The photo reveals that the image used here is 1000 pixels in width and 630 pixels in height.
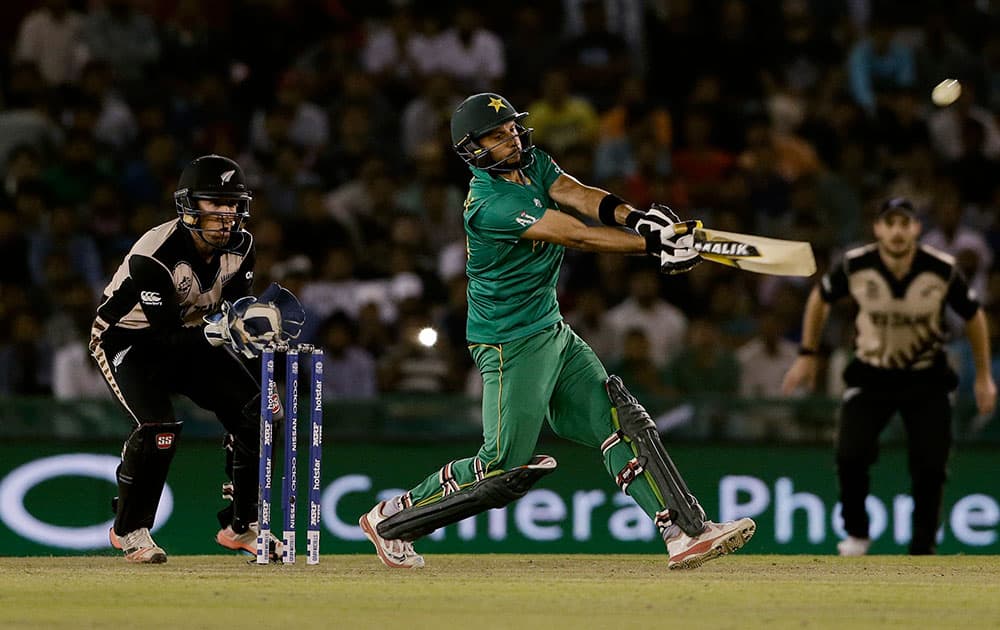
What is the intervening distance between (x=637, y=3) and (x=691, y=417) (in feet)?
19.9

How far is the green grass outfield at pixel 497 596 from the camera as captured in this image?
666cm

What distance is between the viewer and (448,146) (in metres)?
15.5

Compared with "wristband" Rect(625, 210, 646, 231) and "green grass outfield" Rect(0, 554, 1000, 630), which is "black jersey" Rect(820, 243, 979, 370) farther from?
"wristband" Rect(625, 210, 646, 231)

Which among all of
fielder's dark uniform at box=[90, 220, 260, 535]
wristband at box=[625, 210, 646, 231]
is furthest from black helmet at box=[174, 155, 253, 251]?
wristband at box=[625, 210, 646, 231]

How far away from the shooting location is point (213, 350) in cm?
922

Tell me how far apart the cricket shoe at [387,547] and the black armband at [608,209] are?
1794 millimetres

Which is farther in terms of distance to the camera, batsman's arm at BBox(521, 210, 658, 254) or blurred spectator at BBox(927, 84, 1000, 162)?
blurred spectator at BBox(927, 84, 1000, 162)

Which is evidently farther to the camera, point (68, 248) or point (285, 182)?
point (285, 182)

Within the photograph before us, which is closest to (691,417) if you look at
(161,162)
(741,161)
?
(741,161)

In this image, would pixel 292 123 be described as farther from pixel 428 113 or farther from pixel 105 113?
pixel 105 113

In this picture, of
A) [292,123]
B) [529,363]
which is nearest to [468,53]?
[292,123]

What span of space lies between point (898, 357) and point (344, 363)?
160 inches

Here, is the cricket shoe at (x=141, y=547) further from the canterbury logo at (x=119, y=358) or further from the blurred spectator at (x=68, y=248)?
the blurred spectator at (x=68, y=248)

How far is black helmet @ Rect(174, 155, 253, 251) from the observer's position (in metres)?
8.91
